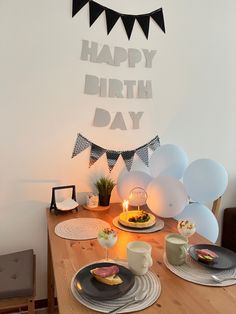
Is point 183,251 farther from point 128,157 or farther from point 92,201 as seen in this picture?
point 128,157

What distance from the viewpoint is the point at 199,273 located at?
1.13 metres

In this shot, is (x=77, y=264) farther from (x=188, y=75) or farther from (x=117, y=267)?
(x=188, y=75)

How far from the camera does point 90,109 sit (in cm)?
200

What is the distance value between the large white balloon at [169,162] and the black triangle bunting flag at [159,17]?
93cm

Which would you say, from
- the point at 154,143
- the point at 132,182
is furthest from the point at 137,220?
the point at 154,143

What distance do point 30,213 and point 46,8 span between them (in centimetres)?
137

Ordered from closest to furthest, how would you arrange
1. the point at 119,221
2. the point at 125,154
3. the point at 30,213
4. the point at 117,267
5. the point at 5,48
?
the point at 117,267, the point at 119,221, the point at 5,48, the point at 30,213, the point at 125,154

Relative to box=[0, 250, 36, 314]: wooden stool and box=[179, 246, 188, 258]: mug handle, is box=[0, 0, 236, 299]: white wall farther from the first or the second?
box=[179, 246, 188, 258]: mug handle

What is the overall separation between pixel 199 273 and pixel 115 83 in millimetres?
1392

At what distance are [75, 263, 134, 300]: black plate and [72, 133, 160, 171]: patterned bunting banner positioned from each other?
41.0 inches

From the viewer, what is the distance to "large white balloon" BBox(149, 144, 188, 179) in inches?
73.1

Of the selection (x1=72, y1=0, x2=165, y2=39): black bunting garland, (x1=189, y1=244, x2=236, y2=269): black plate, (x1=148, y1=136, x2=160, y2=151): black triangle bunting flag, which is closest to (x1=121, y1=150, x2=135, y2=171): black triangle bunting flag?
(x1=148, y1=136, x2=160, y2=151): black triangle bunting flag

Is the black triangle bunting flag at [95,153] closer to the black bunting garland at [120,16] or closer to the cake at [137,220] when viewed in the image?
the cake at [137,220]

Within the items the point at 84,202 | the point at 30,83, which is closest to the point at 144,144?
the point at 84,202
